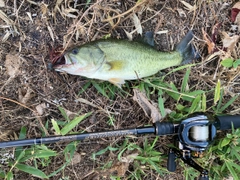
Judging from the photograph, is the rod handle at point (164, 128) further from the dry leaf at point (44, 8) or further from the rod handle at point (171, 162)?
the dry leaf at point (44, 8)

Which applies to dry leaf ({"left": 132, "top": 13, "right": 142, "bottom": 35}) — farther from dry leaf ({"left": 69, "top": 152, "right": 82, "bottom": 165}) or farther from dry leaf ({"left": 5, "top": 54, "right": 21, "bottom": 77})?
dry leaf ({"left": 69, "top": 152, "right": 82, "bottom": 165})

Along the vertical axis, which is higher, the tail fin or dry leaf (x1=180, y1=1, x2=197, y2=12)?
dry leaf (x1=180, y1=1, x2=197, y2=12)

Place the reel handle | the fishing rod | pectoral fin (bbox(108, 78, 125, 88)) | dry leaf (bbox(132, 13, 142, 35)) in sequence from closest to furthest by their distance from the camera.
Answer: the fishing rod → the reel handle → pectoral fin (bbox(108, 78, 125, 88)) → dry leaf (bbox(132, 13, 142, 35))

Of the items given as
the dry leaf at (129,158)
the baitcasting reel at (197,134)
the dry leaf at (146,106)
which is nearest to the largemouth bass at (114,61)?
the dry leaf at (146,106)

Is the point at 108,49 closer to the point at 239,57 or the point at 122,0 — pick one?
the point at 122,0

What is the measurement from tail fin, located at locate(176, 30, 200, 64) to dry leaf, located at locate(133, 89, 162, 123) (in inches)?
22.0

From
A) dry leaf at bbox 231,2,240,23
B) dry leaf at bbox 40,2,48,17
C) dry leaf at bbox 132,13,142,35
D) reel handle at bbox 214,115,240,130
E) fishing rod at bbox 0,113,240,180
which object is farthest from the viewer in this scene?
dry leaf at bbox 231,2,240,23

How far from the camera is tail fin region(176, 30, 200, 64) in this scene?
3244 mm

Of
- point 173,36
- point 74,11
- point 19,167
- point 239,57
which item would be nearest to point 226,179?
point 239,57

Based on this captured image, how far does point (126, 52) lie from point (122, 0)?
2.13 feet

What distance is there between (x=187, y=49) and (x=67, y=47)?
124cm

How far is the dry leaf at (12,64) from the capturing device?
3.18 metres

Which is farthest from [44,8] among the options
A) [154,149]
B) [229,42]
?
[229,42]

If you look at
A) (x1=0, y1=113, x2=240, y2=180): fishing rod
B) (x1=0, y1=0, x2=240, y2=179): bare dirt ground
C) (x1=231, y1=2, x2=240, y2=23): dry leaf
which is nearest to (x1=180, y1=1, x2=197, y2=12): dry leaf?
(x1=0, y1=0, x2=240, y2=179): bare dirt ground
